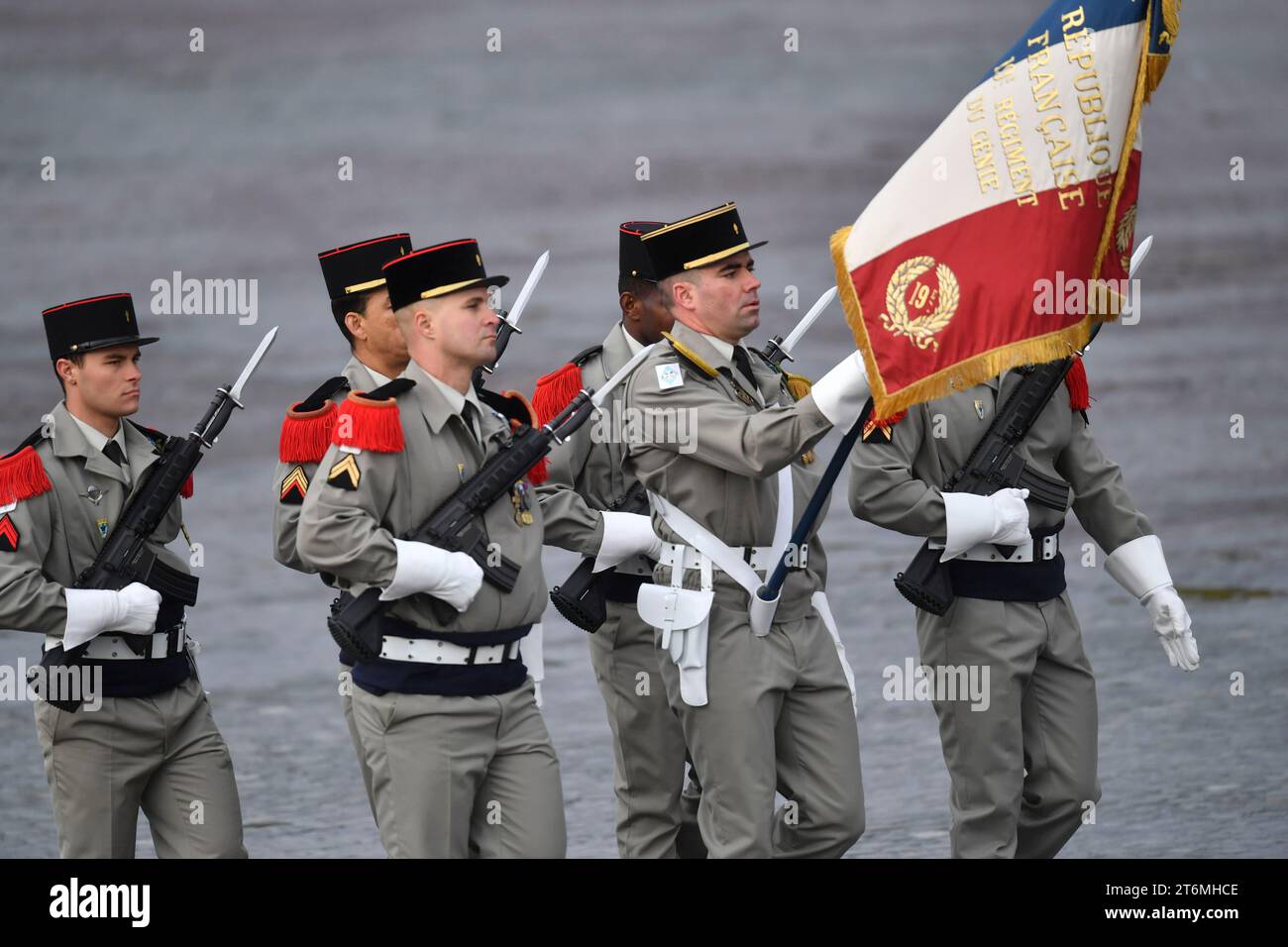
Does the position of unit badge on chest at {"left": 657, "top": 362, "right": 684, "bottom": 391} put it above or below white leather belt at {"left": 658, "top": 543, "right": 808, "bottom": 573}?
above

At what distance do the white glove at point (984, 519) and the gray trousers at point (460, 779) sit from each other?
1.33m

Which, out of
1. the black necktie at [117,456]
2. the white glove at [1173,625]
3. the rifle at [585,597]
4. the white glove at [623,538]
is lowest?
the white glove at [1173,625]

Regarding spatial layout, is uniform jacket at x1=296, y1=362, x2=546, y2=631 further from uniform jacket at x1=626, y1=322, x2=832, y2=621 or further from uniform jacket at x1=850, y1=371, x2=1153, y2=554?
uniform jacket at x1=850, y1=371, x2=1153, y2=554

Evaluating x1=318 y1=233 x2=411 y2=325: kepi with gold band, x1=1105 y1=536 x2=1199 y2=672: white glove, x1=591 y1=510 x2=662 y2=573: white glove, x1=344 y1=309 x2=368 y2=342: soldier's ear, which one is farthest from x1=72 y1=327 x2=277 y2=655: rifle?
x1=1105 y1=536 x2=1199 y2=672: white glove

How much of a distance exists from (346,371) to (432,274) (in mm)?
987

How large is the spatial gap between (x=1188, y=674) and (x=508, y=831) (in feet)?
14.8

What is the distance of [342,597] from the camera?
5309 mm

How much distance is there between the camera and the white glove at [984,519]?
224 inches

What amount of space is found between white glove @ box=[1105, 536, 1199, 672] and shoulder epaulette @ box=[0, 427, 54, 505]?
2948 mm

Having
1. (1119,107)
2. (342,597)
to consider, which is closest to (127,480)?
(342,597)

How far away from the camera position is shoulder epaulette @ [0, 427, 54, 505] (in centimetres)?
540

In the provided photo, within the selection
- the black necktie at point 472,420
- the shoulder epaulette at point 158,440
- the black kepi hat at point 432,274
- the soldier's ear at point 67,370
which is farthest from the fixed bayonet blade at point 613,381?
the soldier's ear at point 67,370

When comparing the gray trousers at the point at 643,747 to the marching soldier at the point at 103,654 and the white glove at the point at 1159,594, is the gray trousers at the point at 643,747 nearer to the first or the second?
the marching soldier at the point at 103,654
